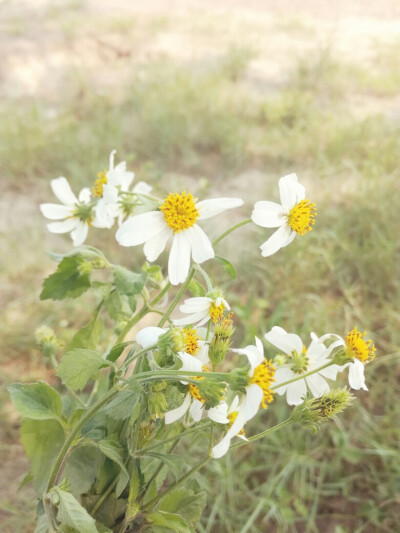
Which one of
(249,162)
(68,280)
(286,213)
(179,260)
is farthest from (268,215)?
(249,162)

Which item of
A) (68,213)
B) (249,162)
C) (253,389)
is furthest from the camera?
(249,162)

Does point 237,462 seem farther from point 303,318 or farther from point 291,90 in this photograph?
point 291,90

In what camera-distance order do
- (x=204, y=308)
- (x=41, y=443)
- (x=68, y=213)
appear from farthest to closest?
(x=68, y=213), (x=41, y=443), (x=204, y=308)

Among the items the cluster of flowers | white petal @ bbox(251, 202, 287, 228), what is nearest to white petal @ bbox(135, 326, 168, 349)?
the cluster of flowers

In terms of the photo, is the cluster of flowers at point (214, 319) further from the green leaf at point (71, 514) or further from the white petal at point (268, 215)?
the green leaf at point (71, 514)

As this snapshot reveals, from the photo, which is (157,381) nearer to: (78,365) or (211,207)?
(78,365)

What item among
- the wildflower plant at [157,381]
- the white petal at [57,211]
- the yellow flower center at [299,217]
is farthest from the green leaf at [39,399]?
the yellow flower center at [299,217]
